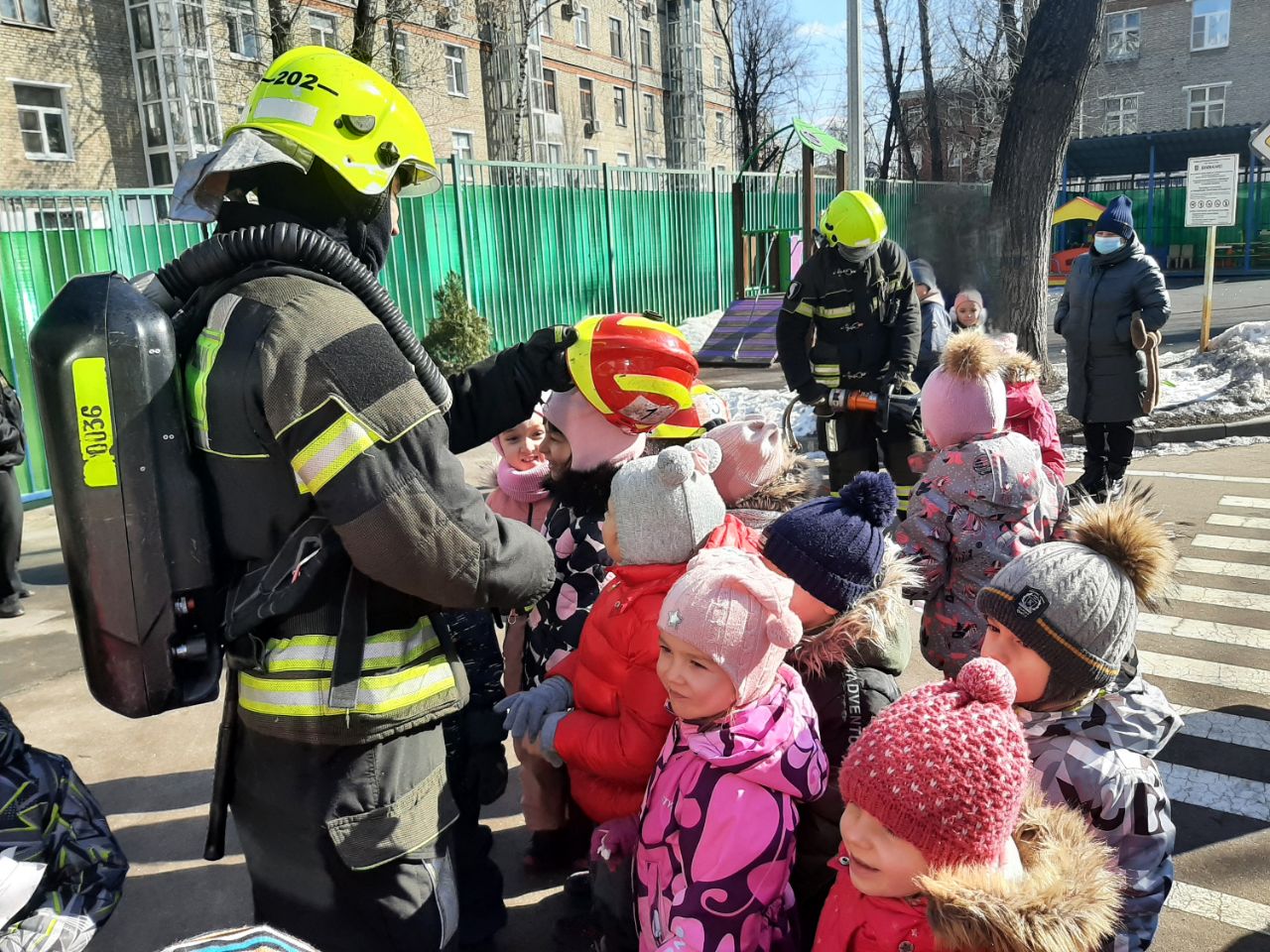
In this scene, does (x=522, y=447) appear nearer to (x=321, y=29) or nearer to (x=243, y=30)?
(x=243, y=30)

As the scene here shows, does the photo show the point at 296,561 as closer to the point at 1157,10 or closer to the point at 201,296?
the point at 201,296

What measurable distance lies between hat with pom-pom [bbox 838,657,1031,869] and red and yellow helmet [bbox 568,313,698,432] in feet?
3.94

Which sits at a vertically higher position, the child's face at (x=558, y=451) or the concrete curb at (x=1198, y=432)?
the child's face at (x=558, y=451)

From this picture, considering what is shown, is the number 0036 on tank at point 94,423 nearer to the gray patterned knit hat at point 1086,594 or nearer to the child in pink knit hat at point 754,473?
the child in pink knit hat at point 754,473

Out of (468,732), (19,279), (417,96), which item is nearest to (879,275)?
(468,732)

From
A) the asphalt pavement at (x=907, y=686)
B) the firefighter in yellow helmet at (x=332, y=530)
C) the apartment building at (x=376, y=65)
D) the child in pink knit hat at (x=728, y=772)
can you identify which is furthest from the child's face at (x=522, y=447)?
the apartment building at (x=376, y=65)

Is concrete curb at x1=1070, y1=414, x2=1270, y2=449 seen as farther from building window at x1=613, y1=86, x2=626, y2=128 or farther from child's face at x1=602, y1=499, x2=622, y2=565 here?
building window at x1=613, y1=86, x2=626, y2=128

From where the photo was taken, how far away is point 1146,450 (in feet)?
29.3

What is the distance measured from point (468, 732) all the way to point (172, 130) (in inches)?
1013

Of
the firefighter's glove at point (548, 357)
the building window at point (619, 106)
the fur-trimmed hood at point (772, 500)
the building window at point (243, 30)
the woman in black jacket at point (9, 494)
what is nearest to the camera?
the firefighter's glove at point (548, 357)

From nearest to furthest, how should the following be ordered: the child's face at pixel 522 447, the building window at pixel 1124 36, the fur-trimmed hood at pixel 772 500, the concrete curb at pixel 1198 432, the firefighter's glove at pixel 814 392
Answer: the fur-trimmed hood at pixel 772 500 → the child's face at pixel 522 447 → the firefighter's glove at pixel 814 392 → the concrete curb at pixel 1198 432 → the building window at pixel 1124 36

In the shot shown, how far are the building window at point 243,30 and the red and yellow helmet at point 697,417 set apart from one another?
85.2ft

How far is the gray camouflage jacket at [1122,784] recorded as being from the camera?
6.42 ft

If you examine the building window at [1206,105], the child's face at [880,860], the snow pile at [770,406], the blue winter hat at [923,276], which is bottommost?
the snow pile at [770,406]
